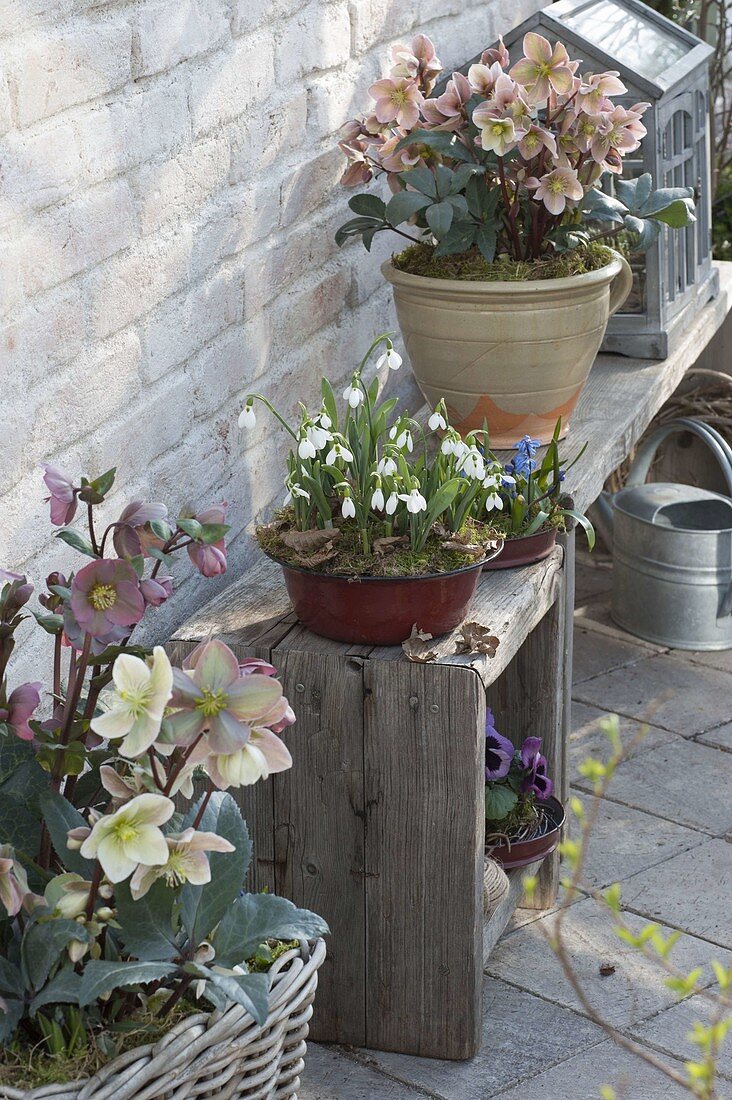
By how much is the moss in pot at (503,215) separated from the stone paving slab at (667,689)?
3.51 ft

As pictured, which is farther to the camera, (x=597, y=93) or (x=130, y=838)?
(x=597, y=93)

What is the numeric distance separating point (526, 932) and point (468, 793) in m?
0.66

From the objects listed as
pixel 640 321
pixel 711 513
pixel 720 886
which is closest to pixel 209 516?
pixel 720 886

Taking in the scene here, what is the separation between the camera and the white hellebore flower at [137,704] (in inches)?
48.9

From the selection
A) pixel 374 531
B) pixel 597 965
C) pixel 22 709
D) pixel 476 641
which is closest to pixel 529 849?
pixel 597 965

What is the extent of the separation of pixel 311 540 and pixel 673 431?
230 centimetres

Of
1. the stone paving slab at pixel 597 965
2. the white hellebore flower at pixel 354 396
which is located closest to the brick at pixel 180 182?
the white hellebore flower at pixel 354 396

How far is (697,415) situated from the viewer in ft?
13.6

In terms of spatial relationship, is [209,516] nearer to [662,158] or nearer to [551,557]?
[551,557]

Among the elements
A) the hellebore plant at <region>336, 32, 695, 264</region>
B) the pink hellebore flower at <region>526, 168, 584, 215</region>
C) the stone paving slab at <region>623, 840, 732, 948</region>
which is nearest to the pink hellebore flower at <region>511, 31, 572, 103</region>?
the hellebore plant at <region>336, 32, 695, 264</region>

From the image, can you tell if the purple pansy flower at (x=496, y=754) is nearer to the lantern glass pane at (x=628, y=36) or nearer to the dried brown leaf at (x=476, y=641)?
the dried brown leaf at (x=476, y=641)

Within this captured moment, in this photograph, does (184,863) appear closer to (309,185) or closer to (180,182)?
(180,182)

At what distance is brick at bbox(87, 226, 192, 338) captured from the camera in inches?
73.7

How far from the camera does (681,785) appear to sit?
2.99m
